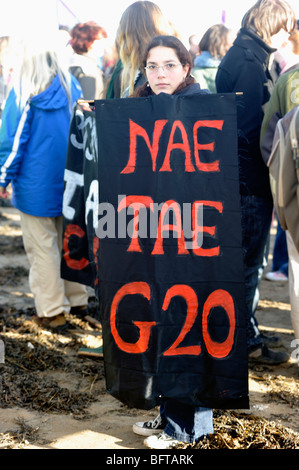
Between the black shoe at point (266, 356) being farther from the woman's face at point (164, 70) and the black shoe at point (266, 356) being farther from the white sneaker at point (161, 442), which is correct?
the woman's face at point (164, 70)

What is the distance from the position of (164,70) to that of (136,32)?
2.69 ft

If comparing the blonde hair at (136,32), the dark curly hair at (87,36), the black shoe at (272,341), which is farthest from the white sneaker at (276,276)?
the blonde hair at (136,32)

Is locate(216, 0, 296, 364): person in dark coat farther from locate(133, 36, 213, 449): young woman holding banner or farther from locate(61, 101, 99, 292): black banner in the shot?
locate(61, 101, 99, 292): black banner

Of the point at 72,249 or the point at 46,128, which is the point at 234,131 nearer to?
the point at 72,249

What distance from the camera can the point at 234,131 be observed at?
2592mm

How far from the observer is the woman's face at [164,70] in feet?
9.29

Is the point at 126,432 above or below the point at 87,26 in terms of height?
below

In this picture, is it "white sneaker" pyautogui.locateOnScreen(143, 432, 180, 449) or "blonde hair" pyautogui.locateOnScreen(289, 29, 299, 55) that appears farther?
"blonde hair" pyautogui.locateOnScreen(289, 29, 299, 55)

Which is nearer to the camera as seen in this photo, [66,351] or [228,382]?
[228,382]

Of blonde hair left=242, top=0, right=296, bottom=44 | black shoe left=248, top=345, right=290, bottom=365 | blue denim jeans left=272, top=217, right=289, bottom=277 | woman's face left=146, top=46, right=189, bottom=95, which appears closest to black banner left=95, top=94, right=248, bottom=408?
woman's face left=146, top=46, right=189, bottom=95

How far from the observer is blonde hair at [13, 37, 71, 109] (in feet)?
13.3

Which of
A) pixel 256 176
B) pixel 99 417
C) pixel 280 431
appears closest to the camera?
pixel 280 431
